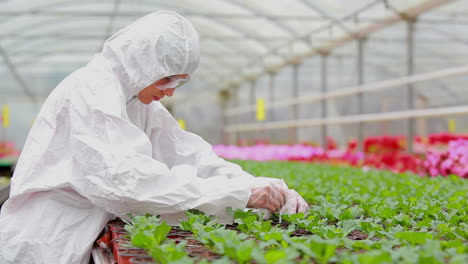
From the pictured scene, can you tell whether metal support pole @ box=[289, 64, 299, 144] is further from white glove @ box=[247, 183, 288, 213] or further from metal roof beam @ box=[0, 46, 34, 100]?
white glove @ box=[247, 183, 288, 213]

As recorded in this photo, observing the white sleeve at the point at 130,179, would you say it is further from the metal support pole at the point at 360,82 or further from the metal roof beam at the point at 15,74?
the metal roof beam at the point at 15,74

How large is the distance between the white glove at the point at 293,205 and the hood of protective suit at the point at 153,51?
0.61m

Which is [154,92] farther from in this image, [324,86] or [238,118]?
[238,118]

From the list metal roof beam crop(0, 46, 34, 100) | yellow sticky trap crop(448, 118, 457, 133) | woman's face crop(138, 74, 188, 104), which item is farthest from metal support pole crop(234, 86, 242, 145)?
woman's face crop(138, 74, 188, 104)

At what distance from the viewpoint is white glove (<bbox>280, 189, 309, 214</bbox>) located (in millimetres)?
1910

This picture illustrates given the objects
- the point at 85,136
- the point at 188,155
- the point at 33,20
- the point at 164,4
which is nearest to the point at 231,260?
the point at 85,136

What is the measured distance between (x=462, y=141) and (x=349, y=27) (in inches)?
229

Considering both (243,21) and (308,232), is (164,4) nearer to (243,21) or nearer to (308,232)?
(243,21)

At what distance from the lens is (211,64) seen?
18.6m

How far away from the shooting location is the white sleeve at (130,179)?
1748 millimetres

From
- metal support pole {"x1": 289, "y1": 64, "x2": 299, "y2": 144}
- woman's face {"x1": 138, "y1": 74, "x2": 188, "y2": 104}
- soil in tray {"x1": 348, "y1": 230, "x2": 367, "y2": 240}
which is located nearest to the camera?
soil in tray {"x1": 348, "y1": 230, "x2": 367, "y2": 240}

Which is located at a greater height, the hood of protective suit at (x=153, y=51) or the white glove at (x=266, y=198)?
the hood of protective suit at (x=153, y=51)

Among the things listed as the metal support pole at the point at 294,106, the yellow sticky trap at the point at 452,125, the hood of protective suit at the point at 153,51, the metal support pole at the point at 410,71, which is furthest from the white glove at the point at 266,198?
the metal support pole at the point at 294,106

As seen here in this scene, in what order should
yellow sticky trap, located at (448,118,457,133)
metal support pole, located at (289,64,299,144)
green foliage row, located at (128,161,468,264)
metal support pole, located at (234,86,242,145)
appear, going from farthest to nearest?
1. metal support pole, located at (234,86,242,145)
2. metal support pole, located at (289,64,299,144)
3. yellow sticky trap, located at (448,118,457,133)
4. green foliage row, located at (128,161,468,264)
